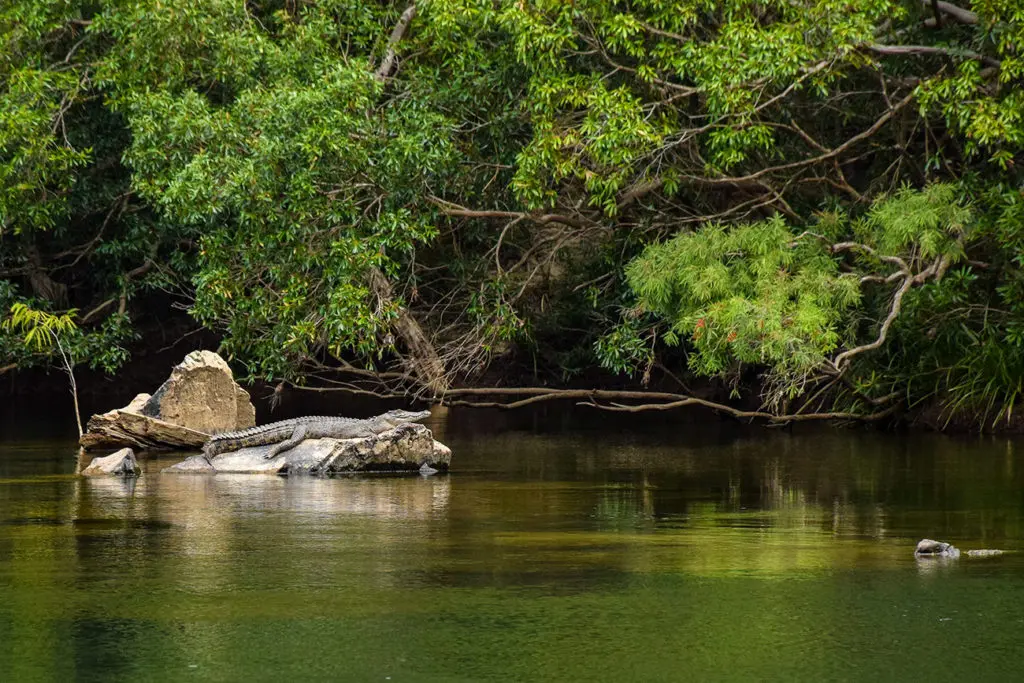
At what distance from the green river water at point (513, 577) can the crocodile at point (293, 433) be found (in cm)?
85

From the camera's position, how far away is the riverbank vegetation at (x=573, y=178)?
61.1 ft

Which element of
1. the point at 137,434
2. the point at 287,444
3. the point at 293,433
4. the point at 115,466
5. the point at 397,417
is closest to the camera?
the point at 115,466

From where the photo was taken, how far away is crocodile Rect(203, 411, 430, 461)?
53.7ft

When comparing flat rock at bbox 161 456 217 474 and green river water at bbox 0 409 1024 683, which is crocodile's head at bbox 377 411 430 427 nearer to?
green river water at bbox 0 409 1024 683

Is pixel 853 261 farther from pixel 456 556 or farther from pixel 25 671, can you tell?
pixel 25 671

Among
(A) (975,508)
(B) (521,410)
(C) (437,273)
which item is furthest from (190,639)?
(B) (521,410)

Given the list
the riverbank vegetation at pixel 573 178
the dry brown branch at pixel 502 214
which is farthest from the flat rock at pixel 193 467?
the dry brown branch at pixel 502 214

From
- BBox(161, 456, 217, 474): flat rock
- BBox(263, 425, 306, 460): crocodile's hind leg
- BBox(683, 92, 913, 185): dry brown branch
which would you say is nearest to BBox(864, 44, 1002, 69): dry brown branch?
BBox(683, 92, 913, 185): dry brown branch

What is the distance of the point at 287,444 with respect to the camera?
16328 millimetres

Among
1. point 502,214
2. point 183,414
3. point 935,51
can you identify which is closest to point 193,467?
point 183,414

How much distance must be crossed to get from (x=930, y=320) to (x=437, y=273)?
289 inches

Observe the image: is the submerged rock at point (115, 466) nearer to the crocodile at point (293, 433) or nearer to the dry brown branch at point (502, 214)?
the crocodile at point (293, 433)

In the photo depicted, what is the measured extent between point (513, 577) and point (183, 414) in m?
10.0

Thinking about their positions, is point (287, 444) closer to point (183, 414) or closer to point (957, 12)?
point (183, 414)
